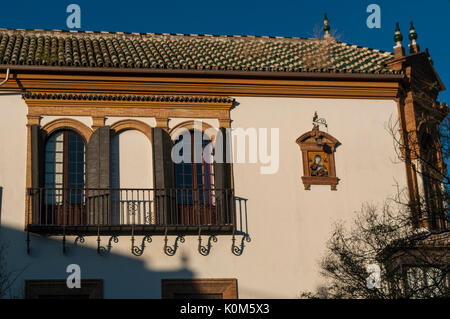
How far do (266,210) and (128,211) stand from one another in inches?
117

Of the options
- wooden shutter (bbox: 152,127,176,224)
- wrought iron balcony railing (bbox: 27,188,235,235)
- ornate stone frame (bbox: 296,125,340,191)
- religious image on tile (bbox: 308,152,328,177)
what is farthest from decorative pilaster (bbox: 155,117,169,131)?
religious image on tile (bbox: 308,152,328,177)

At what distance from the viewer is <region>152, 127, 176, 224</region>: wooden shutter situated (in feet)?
62.2

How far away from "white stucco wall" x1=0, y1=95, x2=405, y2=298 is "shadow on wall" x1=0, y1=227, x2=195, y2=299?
0.8 inches

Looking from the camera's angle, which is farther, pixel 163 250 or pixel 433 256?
pixel 163 250

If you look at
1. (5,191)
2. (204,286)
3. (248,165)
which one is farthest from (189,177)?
(5,191)

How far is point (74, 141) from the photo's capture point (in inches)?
774

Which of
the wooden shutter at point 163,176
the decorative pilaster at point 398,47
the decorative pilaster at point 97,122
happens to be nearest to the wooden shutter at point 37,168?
the decorative pilaster at point 97,122

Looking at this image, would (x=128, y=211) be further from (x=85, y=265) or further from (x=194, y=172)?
(x=194, y=172)

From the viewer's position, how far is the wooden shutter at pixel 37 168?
1853cm

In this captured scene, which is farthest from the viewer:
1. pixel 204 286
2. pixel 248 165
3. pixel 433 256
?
pixel 248 165
